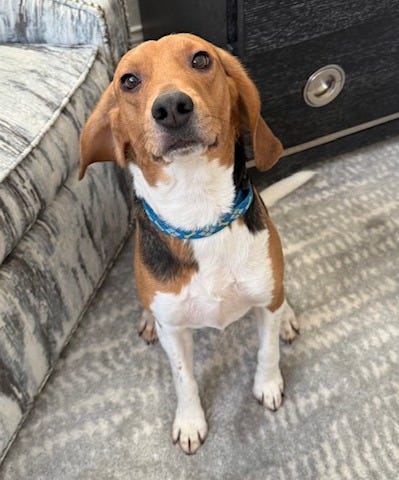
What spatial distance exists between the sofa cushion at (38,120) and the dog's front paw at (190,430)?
58 cm

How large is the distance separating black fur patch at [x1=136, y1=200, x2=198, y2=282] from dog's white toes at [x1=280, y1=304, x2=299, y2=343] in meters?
0.49

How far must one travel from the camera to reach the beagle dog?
1.01 m

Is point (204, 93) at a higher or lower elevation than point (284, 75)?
higher

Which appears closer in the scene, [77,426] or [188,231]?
[188,231]

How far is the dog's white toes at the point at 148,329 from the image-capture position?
1.65 metres

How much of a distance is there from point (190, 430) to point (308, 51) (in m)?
1.12

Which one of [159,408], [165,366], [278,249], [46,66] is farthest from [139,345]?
[46,66]

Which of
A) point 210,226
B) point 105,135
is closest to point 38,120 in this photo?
point 105,135

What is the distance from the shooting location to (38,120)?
1.44 metres

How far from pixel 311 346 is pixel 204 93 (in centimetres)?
84

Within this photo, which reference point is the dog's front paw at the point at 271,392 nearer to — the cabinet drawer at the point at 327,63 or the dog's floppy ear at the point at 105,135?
the dog's floppy ear at the point at 105,135

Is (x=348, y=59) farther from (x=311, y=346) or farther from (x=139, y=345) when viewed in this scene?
(x=139, y=345)

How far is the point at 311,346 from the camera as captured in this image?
160 centimetres

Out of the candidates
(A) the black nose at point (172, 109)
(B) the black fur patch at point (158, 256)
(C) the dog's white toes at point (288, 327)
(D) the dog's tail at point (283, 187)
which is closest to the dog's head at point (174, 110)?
(A) the black nose at point (172, 109)
